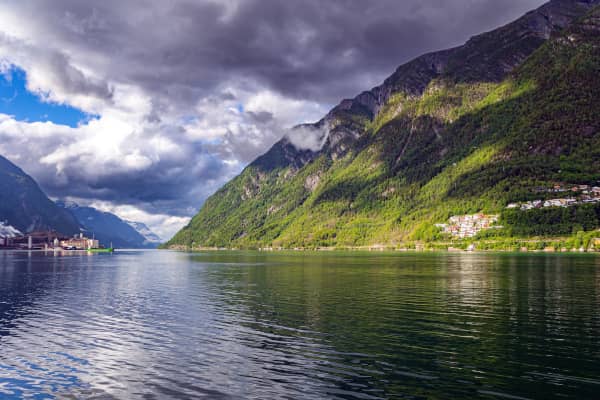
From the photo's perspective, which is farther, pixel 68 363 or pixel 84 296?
pixel 84 296

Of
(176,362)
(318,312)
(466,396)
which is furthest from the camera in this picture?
(318,312)

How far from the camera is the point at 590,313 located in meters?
48.1

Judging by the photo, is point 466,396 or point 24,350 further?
point 24,350

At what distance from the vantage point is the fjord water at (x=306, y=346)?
25.6m

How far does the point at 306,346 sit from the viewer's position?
35281 millimetres

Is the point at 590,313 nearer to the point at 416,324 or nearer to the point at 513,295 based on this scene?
the point at 513,295

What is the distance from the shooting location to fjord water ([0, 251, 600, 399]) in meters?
25.6

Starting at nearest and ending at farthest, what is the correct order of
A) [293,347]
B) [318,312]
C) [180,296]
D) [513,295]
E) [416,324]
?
[293,347], [416,324], [318,312], [513,295], [180,296]

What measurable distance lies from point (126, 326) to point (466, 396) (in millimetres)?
33946

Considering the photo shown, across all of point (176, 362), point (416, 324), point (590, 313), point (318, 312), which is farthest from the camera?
point (318, 312)

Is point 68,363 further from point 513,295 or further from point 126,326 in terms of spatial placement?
point 513,295

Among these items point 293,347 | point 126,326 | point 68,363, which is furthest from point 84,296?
point 293,347

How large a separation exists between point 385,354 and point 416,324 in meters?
12.4

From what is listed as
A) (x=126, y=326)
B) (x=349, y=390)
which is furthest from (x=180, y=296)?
(x=349, y=390)
